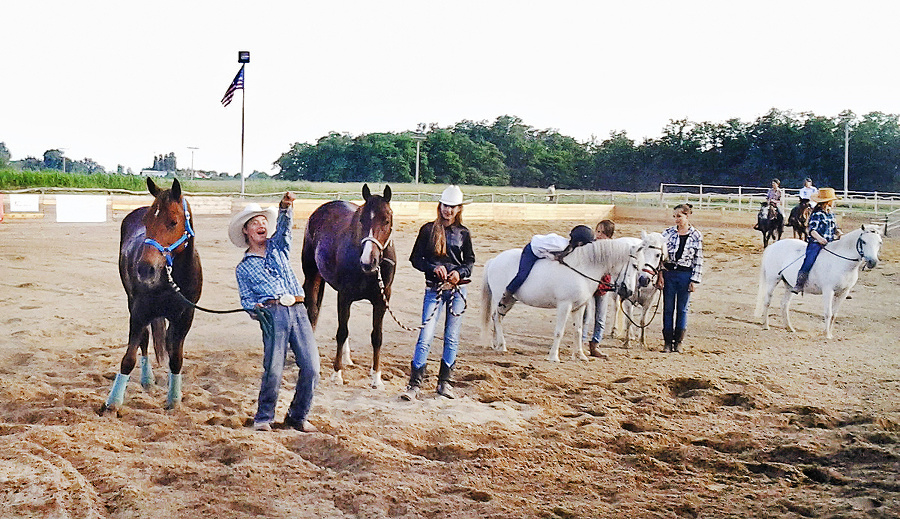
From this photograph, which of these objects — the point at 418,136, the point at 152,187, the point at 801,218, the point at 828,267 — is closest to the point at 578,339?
the point at 828,267

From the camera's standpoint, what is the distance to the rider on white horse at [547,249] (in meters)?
8.12

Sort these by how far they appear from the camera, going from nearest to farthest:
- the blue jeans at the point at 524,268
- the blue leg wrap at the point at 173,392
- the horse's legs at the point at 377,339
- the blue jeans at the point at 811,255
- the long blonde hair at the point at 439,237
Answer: the blue leg wrap at the point at 173,392
the long blonde hair at the point at 439,237
the horse's legs at the point at 377,339
the blue jeans at the point at 524,268
the blue jeans at the point at 811,255

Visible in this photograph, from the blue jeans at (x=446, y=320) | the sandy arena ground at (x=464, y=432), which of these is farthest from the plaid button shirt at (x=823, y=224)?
the blue jeans at (x=446, y=320)

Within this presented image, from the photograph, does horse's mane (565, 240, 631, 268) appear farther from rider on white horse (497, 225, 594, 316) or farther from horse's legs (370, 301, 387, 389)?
horse's legs (370, 301, 387, 389)

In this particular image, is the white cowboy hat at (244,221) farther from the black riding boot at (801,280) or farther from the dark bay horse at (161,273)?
the black riding boot at (801,280)

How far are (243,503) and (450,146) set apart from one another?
35.8 ft

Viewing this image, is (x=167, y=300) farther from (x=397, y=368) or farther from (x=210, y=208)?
(x=210, y=208)

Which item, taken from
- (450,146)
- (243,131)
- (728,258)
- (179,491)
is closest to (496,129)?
(450,146)

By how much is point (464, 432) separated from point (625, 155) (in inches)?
520

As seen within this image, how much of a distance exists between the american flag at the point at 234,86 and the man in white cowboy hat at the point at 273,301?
513cm

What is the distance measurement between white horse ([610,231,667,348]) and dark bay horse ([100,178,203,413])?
4.58 m

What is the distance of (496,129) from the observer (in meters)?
15.8

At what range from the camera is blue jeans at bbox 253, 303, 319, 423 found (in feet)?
16.3

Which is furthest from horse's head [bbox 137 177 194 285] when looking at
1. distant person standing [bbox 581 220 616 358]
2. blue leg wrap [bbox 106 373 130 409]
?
distant person standing [bbox 581 220 616 358]
